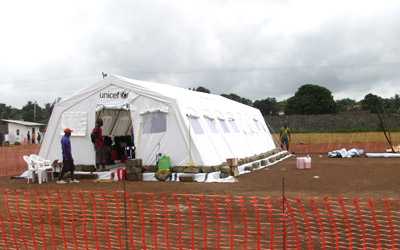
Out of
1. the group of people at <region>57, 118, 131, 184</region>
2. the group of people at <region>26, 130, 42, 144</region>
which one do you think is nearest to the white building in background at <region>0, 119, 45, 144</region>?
the group of people at <region>26, 130, 42, 144</region>

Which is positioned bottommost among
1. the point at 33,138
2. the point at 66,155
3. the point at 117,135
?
the point at 66,155

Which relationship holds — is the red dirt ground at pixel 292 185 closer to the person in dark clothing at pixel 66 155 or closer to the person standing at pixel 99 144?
the person in dark clothing at pixel 66 155

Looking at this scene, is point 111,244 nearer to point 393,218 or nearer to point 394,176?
point 393,218

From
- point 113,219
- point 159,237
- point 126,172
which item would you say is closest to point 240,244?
point 159,237

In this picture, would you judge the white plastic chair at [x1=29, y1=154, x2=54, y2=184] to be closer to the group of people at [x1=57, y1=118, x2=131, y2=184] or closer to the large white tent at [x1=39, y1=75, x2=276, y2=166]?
the group of people at [x1=57, y1=118, x2=131, y2=184]

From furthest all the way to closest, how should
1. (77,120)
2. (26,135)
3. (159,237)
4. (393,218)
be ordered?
1. (26,135)
2. (77,120)
3. (393,218)
4. (159,237)

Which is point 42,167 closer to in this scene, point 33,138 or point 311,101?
point 33,138

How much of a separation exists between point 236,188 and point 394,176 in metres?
5.99

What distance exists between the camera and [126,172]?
Result: 17016 mm

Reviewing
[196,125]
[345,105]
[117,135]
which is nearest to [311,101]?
[345,105]

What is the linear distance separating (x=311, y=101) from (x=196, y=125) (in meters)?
79.4

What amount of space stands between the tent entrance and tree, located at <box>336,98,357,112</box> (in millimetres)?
79704

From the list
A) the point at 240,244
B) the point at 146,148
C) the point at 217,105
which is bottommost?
the point at 240,244

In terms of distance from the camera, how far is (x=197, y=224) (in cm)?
901
